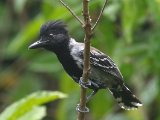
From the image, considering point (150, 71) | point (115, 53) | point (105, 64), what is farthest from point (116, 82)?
point (150, 71)

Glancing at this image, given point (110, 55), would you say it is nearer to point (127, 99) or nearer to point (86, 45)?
point (127, 99)

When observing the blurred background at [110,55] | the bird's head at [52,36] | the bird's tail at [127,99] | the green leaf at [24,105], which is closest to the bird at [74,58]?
the bird's head at [52,36]

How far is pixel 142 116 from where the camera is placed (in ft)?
23.4

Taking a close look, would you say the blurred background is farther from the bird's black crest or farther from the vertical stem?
the vertical stem

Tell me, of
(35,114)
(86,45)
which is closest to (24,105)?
(35,114)

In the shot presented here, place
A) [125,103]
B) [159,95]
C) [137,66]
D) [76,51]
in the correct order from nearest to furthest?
[76,51]
[125,103]
[159,95]
[137,66]

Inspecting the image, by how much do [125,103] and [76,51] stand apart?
0.73m

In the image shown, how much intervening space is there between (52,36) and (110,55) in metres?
1.66

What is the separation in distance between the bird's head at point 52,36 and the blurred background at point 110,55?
0.77m

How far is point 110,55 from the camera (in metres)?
6.57

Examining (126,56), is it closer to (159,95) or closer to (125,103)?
(159,95)

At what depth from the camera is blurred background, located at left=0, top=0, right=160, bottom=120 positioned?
6027 mm

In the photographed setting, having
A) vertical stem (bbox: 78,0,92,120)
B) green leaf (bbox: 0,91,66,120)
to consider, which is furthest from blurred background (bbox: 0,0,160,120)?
vertical stem (bbox: 78,0,92,120)

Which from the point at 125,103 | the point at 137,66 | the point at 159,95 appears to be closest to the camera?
the point at 125,103
